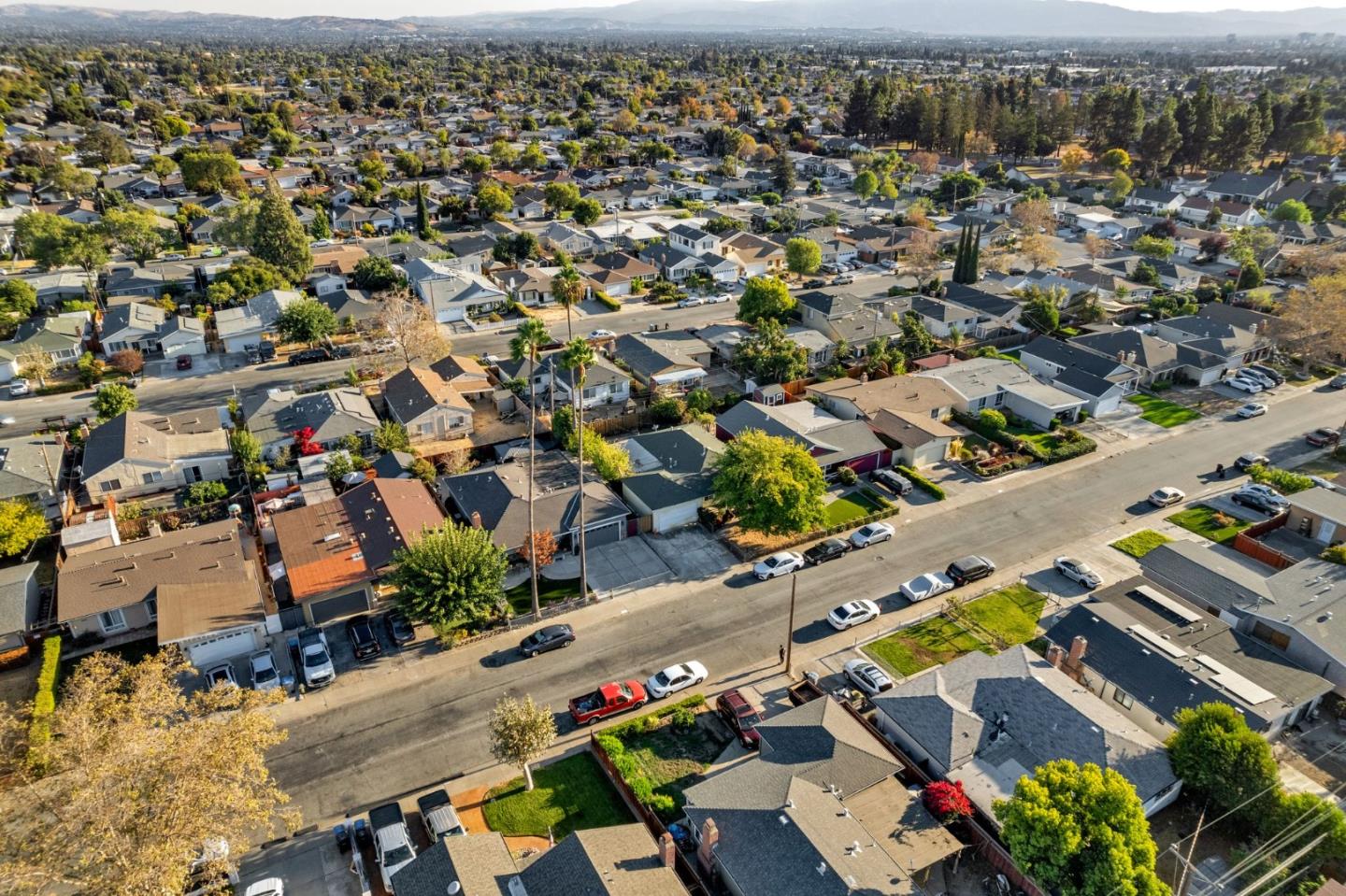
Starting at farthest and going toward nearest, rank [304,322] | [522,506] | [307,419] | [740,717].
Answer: [304,322]
[307,419]
[522,506]
[740,717]

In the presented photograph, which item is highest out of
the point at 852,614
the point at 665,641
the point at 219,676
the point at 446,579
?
the point at 446,579

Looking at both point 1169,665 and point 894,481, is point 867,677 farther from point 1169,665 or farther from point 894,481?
point 894,481

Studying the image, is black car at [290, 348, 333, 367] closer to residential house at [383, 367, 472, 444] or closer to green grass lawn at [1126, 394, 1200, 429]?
residential house at [383, 367, 472, 444]

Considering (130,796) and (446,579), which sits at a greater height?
(130,796)

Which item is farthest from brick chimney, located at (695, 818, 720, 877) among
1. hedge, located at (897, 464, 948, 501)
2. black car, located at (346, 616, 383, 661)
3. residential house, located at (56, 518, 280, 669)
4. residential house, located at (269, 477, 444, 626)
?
hedge, located at (897, 464, 948, 501)

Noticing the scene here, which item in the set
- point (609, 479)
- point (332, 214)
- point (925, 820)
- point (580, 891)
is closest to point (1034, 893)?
point (925, 820)

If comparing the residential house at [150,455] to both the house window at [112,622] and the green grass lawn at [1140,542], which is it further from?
the green grass lawn at [1140,542]

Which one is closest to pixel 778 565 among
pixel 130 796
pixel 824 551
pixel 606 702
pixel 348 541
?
pixel 824 551
